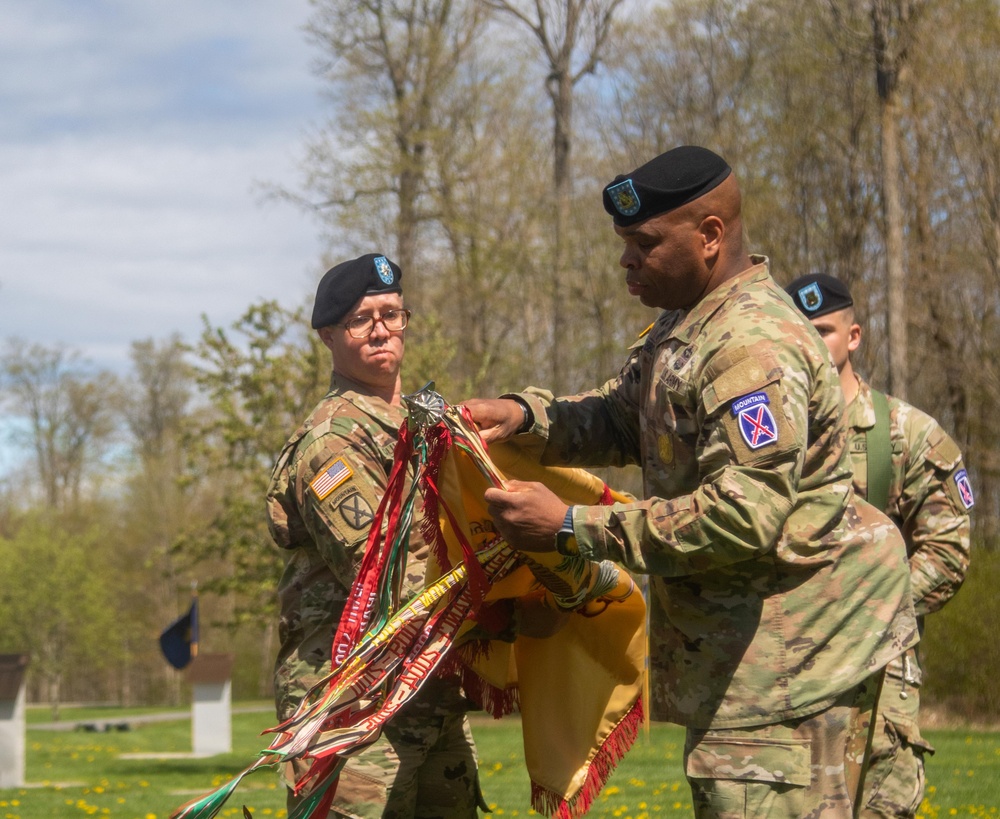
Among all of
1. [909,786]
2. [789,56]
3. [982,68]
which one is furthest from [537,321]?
[909,786]

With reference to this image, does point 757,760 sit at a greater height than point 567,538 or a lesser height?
lesser

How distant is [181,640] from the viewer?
65.3 ft

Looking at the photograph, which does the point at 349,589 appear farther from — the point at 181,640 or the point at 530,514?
the point at 181,640

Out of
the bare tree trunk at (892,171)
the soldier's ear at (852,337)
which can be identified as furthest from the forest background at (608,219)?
the soldier's ear at (852,337)

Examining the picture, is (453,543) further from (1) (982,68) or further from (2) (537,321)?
(2) (537,321)

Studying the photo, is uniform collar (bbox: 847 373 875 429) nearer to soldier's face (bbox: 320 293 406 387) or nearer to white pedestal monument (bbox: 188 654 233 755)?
soldier's face (bbox: 320 293 406 387)

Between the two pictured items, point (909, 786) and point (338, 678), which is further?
point (909, 786)

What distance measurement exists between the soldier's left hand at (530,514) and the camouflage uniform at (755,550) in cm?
7

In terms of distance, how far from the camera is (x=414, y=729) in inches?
159

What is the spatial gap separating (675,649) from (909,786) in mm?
1948

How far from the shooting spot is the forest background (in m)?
18.3

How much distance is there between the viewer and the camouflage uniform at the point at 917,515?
4680mm

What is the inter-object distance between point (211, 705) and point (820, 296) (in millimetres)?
15057

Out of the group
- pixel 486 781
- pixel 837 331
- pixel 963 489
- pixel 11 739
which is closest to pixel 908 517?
pixel 963 489
